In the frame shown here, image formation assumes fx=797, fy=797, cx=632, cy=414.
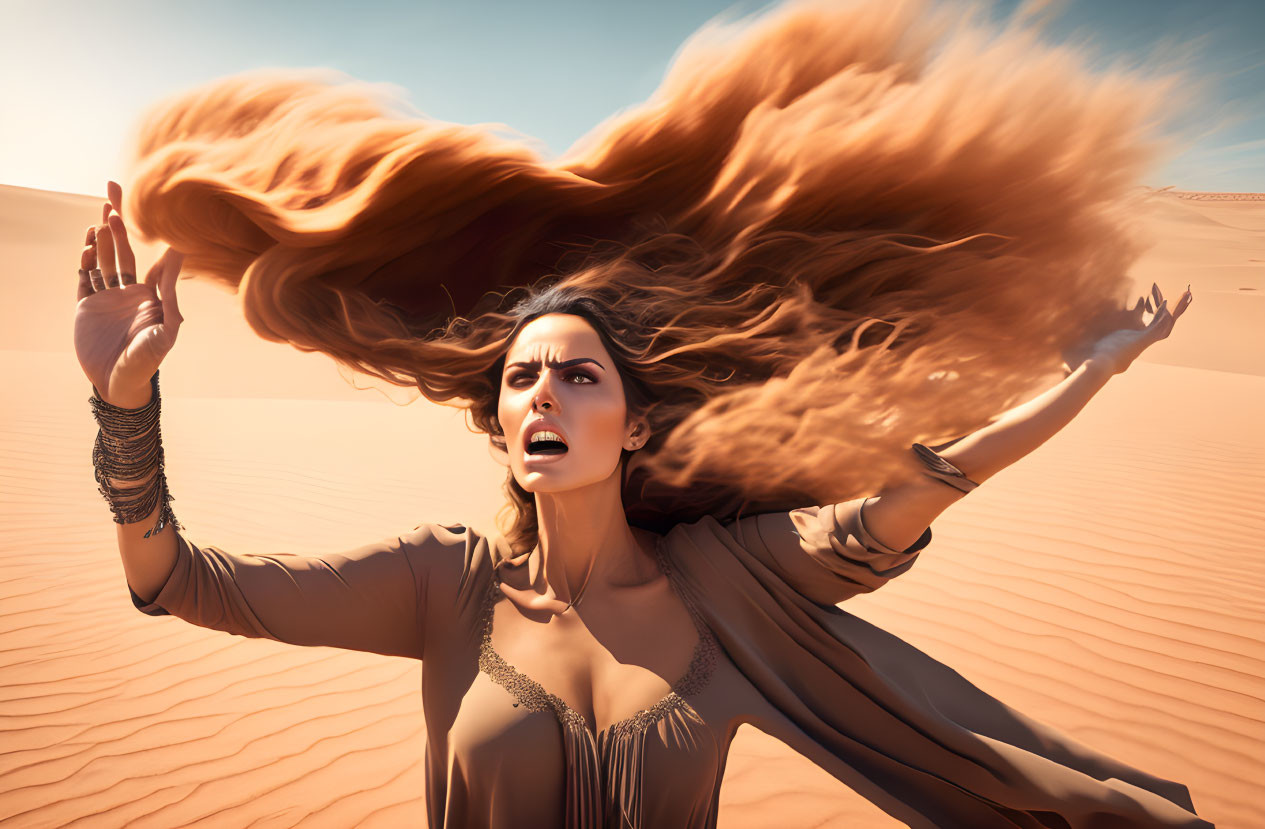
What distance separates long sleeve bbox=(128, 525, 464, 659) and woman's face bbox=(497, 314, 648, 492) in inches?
18.3

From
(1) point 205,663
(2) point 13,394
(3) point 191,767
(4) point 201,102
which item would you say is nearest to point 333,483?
(1) point 205,663

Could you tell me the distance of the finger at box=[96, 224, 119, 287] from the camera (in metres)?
2.12

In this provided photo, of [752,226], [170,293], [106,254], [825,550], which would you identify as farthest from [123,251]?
[825,550]

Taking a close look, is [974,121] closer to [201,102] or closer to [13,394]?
[201,102]

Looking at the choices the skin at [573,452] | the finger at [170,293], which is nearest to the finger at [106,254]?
the finger at [170,293]

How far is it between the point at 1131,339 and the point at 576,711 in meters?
1.89

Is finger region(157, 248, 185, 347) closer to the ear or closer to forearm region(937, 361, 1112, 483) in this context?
the ear

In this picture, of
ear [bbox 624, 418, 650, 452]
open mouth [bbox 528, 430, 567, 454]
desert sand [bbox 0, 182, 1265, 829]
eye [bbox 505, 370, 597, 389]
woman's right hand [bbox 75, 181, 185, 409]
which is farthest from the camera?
desert sand [bbox 0, 182, 1265, 829]

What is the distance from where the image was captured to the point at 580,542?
7.91ft

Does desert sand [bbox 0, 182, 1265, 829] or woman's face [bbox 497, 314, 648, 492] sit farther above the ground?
woman's face [bbox 497, 314, 648, 492]

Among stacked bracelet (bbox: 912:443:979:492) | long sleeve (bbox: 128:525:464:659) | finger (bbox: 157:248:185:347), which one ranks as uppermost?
stacked bracelet (bbox: 912:443:979:492)

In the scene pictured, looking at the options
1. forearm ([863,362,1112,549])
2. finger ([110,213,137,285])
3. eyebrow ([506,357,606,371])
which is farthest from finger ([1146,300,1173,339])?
finger ([110,213,137,285])

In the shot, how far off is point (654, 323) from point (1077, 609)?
5.26 m

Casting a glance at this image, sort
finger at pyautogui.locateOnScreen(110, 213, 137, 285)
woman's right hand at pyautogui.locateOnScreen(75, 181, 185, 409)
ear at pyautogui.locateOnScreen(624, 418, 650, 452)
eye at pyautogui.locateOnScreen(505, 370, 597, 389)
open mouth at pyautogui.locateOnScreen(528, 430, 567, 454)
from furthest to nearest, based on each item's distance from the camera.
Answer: ear at pyautogui.locateOnScreen(624, 418, 650, 452) < eye at pyautogui.locateOnScreen(505, 370, 597, 389) < open mouth at pyautogui.locateOnScreen(528, 430, 567, 454) < finger at pyautogui.locateOnScreen(110, 213, 137, 285) < woman's right hand at pyautogui.locateOnScreen(75, 181, 185, 409)
